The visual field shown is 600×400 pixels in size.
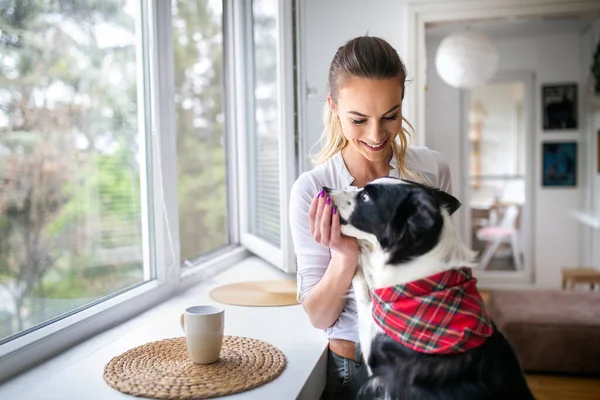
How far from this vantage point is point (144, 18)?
180 cm

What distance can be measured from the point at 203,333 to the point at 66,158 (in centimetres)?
75

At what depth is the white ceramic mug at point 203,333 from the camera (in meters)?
1.17

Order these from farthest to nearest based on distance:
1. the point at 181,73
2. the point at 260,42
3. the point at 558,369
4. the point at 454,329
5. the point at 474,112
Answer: the point at 474,112 → the point at 558,369 → the point at 181,73 → the point at 260,42 → the point at 454,329

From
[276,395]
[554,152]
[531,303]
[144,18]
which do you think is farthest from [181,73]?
[554,152]

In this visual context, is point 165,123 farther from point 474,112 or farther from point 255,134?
Answer: point 474,112

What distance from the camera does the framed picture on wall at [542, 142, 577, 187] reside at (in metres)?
5.95

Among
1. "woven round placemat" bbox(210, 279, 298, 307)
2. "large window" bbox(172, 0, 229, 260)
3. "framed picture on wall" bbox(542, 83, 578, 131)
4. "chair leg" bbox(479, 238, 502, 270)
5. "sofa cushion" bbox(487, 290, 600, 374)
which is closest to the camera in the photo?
"woven round placemat" bbox(210, 279, 298, 307)

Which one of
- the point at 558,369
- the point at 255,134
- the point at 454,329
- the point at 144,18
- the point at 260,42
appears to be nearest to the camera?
the point at 454,329

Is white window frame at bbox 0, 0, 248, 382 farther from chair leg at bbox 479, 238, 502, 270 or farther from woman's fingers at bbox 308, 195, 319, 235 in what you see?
chair leg at bbox 479, 238, 502, 270

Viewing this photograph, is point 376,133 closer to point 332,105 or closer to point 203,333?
point 332,105

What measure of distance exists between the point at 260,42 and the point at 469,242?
490 cm

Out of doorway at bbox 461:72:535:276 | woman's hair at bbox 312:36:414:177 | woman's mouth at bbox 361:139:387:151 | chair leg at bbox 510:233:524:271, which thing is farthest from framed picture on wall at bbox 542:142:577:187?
woman's mouth at bbox 361:139:387:151

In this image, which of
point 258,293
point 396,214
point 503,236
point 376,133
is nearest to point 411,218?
point 396,214

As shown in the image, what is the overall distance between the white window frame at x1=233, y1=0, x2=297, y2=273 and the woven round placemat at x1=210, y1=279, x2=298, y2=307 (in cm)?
15
